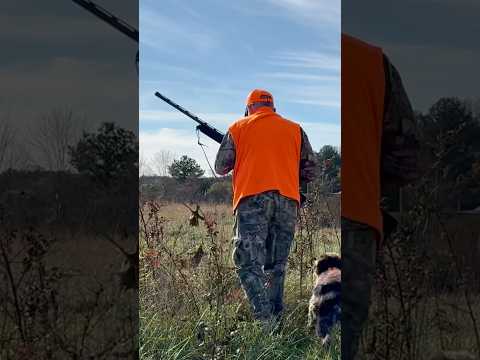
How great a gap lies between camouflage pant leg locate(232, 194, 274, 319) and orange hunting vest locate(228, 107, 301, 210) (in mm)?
75

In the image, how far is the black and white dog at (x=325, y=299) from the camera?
4641 millimetres

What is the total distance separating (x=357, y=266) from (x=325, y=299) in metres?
2.03

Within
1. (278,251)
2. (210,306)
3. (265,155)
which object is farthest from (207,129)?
(210,306)

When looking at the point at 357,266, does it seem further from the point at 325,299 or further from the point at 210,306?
the point at 325,299

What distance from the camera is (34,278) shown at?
8.78 feet

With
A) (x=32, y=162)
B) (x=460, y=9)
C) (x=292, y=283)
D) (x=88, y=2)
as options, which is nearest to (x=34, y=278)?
(x=32, y=162)

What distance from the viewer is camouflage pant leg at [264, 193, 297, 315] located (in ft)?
16.4

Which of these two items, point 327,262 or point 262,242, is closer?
point 262,242

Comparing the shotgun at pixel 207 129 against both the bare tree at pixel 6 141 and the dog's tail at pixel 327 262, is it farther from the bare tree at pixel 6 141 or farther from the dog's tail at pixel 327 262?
the bare tree at pixel 6 141

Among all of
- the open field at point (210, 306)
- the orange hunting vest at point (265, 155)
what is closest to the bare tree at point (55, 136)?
the open field at point (210, 306)

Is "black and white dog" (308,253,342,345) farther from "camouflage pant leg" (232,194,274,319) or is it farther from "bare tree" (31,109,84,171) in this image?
"bare tree" (31,109,84,171)

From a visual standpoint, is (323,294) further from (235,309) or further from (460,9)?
(460,9)

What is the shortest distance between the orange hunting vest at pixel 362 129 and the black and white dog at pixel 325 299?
6.14ft

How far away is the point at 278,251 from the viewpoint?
16.6ft
